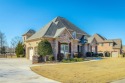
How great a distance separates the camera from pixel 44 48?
2959 cm

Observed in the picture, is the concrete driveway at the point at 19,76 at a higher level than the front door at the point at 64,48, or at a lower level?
lower

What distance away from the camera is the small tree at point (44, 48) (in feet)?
96.5

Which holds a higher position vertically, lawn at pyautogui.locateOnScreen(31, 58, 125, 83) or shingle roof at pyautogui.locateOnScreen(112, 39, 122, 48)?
shingle roof at pyautogui.locateOnScreen(112, 39, 122, 48)

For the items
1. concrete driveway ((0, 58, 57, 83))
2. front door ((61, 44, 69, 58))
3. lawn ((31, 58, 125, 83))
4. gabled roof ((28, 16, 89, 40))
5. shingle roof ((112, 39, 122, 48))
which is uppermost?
gabled roof ((28, 16, 89, 40))

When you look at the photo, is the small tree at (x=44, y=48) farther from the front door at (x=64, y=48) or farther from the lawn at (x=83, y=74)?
the lawn at (x=83, y=74)

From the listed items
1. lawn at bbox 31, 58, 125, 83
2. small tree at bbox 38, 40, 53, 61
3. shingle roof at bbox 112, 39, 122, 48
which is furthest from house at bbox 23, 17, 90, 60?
shingle roof at bbox 112, 39, 122, 48

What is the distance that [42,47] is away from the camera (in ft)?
97.2

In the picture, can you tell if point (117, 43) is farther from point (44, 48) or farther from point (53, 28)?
point (44, 48)

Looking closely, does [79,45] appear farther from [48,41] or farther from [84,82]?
[84,82]

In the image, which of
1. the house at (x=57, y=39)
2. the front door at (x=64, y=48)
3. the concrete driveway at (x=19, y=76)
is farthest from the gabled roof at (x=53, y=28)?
the concrete driveway at (x=19, y=76)

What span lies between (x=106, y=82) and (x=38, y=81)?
4.54m

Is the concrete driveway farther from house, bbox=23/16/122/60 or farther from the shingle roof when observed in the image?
the shingle roof

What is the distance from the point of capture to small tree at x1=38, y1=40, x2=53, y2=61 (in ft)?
96.5

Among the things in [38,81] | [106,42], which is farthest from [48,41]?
[106,42]
